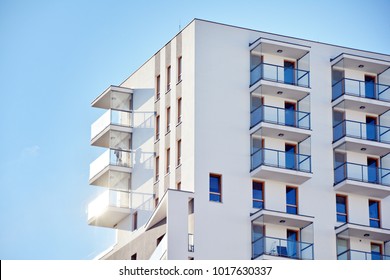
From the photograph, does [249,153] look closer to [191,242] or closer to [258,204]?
[258,204]

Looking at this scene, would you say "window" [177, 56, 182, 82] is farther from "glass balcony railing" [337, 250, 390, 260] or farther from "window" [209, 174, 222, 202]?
"glass balcony railing" [337, 250, 390, 260]

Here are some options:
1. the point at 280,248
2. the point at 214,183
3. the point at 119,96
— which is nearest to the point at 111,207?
the point at 119,96

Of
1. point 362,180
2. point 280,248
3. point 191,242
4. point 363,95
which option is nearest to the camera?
point 191,242

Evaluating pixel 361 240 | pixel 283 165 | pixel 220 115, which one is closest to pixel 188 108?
pixel 220 115

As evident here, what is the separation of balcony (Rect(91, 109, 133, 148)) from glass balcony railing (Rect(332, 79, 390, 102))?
12464mm

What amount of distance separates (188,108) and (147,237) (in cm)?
750

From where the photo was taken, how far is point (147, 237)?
2611 inches

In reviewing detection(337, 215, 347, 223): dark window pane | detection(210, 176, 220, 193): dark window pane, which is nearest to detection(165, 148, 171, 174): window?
detection(210, 176, 220, 193): dark window pane

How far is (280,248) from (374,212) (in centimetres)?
813

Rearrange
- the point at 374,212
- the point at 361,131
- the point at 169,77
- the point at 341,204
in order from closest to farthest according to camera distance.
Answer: the point at 341,204 → the point at 374,212 → the point at 169,77 → the point at 361,131

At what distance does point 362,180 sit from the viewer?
6725 centimetres

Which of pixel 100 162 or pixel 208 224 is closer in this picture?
pixel 208 224
